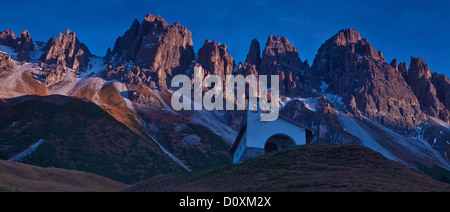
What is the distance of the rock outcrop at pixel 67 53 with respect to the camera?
178 meters

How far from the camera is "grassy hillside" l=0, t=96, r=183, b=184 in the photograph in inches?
2313

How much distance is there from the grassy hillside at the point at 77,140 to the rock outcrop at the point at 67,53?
9322 centimetres

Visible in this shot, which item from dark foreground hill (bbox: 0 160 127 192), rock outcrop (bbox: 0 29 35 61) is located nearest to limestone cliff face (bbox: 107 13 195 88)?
rock outcrop (bbox: 0 29 35 61)

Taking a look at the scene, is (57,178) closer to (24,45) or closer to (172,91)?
(172,91)

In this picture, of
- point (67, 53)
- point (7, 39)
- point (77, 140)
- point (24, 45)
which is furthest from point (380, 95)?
point (7, 39)

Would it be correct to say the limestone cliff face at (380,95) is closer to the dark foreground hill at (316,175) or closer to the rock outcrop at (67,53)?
the rock outcrop at (67,53)

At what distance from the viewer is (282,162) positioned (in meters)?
24.7

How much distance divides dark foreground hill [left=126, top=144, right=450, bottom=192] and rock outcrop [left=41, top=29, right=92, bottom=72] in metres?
167

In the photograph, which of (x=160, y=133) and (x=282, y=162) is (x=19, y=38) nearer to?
(x=160, y=133)

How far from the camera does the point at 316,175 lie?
19.8 m

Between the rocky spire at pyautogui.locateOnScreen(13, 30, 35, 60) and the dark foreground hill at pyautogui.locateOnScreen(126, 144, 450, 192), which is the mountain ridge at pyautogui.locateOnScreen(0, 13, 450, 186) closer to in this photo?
the rocky spire at pyautogui.locateOnScreen(13, 30, 35, 60)

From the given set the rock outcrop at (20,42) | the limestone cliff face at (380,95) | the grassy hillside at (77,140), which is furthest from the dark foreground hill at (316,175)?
the rock outcrop at (20,42)

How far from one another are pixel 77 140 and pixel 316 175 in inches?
2228
